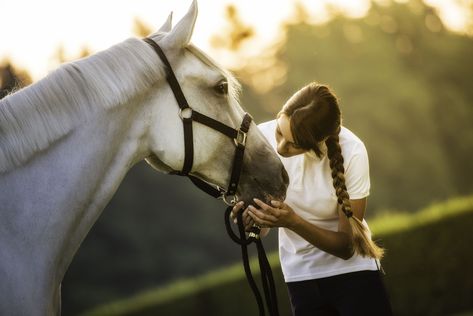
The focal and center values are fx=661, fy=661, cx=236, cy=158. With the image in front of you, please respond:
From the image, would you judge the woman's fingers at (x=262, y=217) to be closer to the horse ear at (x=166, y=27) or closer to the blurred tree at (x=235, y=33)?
the horse ear at (x=166, y=27)

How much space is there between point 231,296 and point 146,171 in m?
19.4

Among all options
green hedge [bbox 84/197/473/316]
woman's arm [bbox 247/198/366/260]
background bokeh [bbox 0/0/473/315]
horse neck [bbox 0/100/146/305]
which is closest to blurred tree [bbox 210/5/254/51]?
background bokeh [bbox 0/0/473/315]

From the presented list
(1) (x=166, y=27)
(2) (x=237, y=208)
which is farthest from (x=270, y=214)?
(1) (x=166, y=27)

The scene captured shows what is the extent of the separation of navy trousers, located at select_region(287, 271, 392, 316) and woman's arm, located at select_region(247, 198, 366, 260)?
16cm

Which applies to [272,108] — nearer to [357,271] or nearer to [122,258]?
[122,258]

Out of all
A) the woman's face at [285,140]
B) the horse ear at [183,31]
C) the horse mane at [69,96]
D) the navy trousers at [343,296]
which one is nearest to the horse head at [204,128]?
the horse ear at [183,31]

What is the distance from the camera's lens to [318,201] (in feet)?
12.3

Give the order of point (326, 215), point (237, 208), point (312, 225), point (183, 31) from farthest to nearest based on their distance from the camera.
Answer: point (326, 215) < point (312, 225) < point (237, 208) < point (183, 31)

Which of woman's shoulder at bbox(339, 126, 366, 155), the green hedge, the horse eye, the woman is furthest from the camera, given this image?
the green hedge

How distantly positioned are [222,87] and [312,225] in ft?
2.93

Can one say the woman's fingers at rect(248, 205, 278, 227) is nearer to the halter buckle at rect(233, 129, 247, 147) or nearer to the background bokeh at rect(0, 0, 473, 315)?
the halter buckle at rect(233, 129, 247, 147)

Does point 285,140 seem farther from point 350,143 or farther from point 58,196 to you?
point 58,196

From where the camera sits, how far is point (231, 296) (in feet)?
38.0

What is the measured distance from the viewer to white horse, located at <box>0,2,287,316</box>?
2.79 meters
